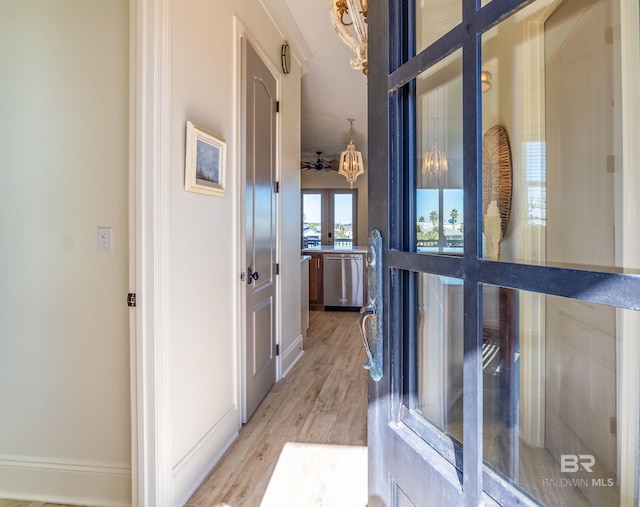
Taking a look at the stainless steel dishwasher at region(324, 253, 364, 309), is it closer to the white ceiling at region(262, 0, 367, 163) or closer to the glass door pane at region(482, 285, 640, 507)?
the white ceiling at region(262, 0, 367, 163)

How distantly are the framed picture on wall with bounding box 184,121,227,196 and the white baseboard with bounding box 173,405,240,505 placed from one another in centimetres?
126

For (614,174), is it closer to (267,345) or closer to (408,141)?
(408,141)

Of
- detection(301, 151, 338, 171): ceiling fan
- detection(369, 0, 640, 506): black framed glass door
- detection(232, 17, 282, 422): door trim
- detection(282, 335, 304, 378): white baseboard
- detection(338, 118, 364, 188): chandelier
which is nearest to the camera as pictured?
detection(369, 0, 640, 506): black framed glass door

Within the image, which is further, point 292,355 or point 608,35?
point 292,355

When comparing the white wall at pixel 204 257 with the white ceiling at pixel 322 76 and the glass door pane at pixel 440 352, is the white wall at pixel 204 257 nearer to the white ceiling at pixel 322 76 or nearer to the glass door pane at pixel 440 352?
the white ceiling at pixel 322 76

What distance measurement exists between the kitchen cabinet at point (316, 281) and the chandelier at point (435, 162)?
16.5 ft

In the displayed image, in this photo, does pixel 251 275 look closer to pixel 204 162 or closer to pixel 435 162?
pixel 204 162

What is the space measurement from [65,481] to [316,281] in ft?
14.4

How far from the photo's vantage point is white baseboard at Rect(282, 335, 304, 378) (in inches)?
127

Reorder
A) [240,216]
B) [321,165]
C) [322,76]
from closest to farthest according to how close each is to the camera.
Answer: [240,216] → [322,76] → [321,165]

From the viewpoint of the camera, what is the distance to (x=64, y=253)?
5.32 ft

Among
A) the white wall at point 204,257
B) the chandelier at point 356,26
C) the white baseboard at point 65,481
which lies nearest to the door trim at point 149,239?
the white wall at point 204,257

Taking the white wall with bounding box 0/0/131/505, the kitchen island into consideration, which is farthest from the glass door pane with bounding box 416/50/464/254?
the kitchen island

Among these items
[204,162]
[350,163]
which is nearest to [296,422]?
[204,162]
